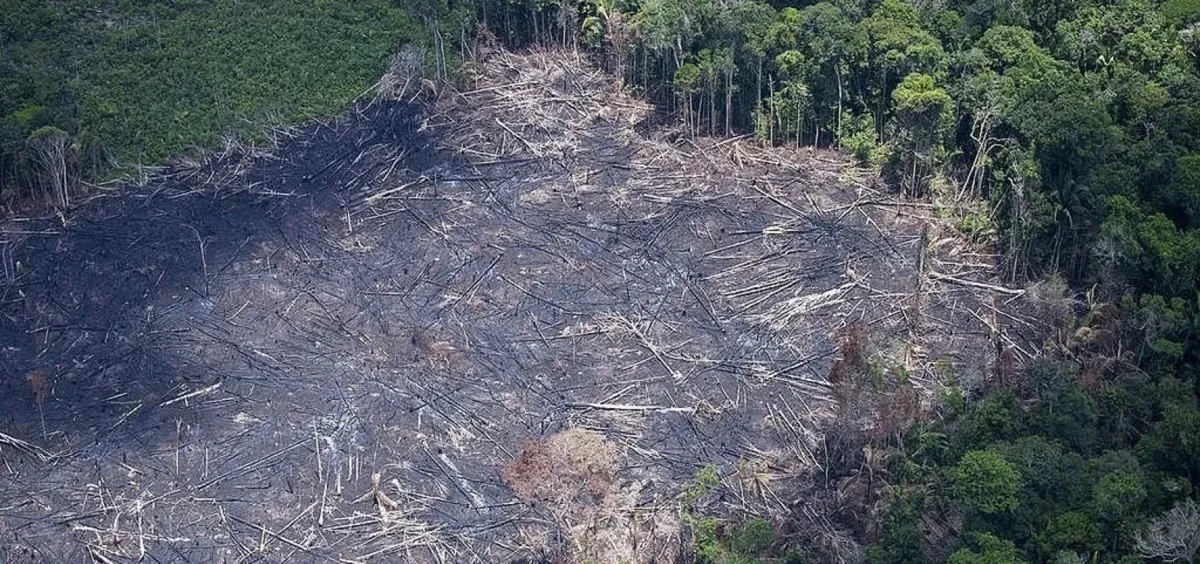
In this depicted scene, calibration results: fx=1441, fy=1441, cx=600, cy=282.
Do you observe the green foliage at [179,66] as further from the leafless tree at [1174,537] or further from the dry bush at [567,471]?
the leafless tree at [1174,537]

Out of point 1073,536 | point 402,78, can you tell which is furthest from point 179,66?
point 1073,536

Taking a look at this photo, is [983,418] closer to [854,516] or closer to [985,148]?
[854,516]

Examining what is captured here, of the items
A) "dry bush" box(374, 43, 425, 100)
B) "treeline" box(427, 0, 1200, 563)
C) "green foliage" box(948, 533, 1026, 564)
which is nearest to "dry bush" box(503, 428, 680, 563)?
"treeline" box(427, 0, 1200, 563)

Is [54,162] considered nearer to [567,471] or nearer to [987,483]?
[567,471]

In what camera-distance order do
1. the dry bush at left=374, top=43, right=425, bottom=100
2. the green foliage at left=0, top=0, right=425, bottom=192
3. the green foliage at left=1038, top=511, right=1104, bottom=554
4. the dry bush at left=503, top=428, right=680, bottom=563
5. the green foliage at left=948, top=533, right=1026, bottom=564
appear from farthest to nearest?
1. the dry bush at left=374, top=43, right=425, bottom=100
2. the green foliage at left=0, top=0, right=425, bottom=192
3. the dry bush at left=503, top=428, right=680, bottom=563
4. the green foliage at left=1038, top=511, right=1104, bottom=554
5. the green foliage at left=948, top=533, right=1026, bottom=564

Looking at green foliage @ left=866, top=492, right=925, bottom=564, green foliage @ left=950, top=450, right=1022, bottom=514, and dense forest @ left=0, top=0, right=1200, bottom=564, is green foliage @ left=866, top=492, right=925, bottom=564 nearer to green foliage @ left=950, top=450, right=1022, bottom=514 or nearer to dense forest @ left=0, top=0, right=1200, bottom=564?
dense forest @ left=0, top=0, right=1200, bottom=564

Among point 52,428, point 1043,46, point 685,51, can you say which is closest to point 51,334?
point 52,428
